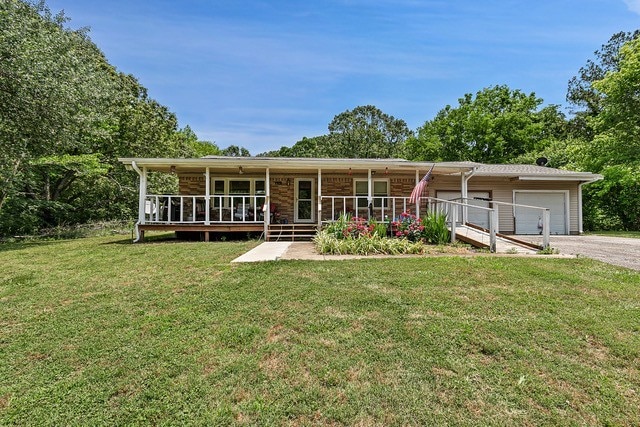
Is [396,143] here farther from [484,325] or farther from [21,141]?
[484,325]

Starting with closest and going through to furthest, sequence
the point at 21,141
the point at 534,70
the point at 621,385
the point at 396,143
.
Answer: the point at 621,385, the point at 21,141, the point at 534,70, the point at 396,143

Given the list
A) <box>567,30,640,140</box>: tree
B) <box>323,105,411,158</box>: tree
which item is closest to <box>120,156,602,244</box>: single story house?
<box>567,30,640,140</box>: tree

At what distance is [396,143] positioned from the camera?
37.8 metres

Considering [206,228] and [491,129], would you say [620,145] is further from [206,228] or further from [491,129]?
[206,228]

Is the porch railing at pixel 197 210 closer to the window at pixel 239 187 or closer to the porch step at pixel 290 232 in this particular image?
the window at pixel 239 187

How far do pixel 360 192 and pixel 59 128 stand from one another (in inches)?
431

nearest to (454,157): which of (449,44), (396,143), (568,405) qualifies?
(396,143)

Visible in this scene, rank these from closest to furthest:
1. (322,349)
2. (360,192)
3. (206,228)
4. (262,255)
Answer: (322,349)
(262,255)
(206,228)
(360,192)

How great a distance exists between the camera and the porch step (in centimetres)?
1048

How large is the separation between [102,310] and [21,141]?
1090 cm

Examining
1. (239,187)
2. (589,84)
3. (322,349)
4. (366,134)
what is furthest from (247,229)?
(589,84)

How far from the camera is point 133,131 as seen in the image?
62.1 feet

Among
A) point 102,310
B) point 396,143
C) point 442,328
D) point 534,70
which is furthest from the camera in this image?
point 396,143

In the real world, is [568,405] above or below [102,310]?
below
